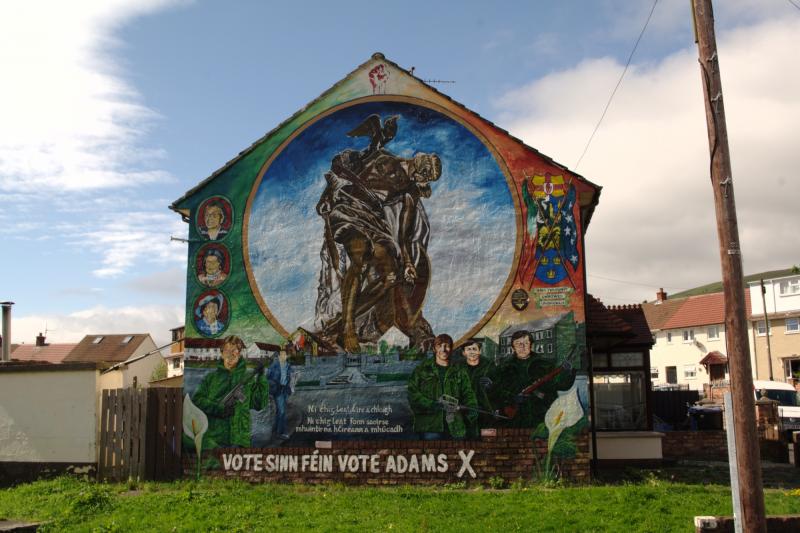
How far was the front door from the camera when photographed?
5794cm

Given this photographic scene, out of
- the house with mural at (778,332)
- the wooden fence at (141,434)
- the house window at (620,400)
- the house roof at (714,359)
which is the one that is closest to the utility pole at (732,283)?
the house window at (620,400)

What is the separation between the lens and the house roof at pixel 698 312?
55094mm

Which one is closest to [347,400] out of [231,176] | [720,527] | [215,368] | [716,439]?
[215,368]

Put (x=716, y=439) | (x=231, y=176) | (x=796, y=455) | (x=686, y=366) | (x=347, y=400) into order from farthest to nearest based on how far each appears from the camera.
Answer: (x=686, y=366), (x=716, y=439), (x=796, y=455), (x=231, y=176), (x=347, y=400)

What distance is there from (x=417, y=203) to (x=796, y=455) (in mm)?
11102

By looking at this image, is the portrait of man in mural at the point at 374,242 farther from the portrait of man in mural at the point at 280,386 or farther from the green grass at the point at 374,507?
the green grass at the point at 374,507

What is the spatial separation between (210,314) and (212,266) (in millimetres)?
1055

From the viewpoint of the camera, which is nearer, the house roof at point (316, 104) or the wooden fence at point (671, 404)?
the house roof at point (316, 104)

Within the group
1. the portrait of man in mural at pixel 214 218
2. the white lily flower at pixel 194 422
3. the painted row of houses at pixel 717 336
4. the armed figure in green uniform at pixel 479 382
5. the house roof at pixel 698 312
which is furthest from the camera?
the house roof at pixel 698 312

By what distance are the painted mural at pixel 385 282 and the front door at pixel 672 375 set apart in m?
46.8

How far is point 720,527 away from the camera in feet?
27.0

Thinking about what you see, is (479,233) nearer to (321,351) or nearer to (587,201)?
(587,201)

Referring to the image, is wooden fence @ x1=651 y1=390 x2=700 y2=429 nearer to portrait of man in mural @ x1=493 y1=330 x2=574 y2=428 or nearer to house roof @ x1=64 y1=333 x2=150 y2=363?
portrait of man in mural @ x1=493 y1=330 x2=574 y2=428

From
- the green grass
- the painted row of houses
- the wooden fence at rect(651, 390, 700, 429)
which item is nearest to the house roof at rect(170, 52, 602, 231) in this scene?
the green grass
